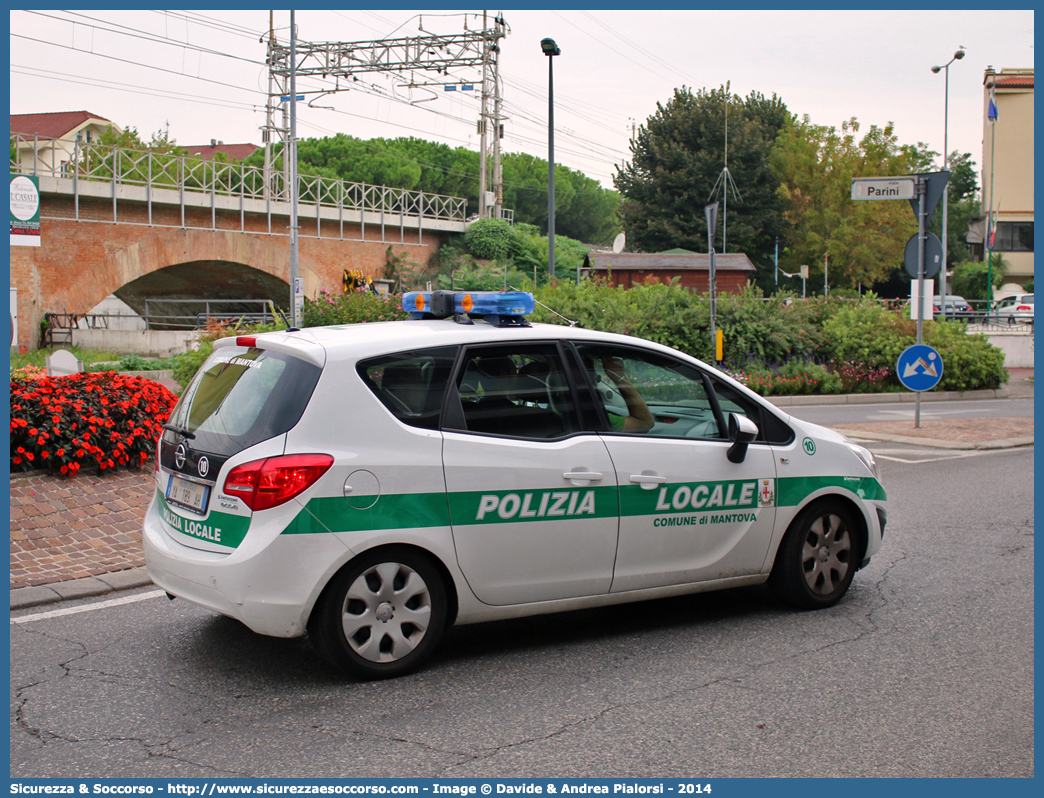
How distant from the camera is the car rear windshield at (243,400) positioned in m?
4.36

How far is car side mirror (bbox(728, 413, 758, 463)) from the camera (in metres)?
5.15

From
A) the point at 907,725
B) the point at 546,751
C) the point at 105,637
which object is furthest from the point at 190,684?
the point at 907,725

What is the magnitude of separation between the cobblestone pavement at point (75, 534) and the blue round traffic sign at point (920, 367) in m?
9.36

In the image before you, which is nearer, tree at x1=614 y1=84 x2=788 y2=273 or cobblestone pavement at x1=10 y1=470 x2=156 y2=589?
cobblestone pavement at x1=10 y1=470 x2=156 y2=589

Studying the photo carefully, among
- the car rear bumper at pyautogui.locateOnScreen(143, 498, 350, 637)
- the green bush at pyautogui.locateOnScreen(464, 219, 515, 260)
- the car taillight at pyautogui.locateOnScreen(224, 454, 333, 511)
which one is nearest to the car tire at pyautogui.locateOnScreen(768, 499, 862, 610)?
the car rear bumper at pyautogui.locateOnScreen(143, 498, 350, 637)

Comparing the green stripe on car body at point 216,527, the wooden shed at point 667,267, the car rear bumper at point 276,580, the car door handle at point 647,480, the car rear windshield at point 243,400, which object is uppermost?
the wooden shed at point 667,267

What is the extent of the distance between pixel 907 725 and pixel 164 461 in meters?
3.46

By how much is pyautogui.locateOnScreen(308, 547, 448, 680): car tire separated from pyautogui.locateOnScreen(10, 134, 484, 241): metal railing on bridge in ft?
85.8

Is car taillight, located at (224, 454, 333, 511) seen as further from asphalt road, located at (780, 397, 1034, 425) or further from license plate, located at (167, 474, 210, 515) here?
asphalt road, located at (780, 397, 1034, 425)

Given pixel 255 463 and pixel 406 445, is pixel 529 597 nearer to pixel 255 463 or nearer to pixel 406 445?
pixel 406 445

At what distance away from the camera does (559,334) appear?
5031 mm

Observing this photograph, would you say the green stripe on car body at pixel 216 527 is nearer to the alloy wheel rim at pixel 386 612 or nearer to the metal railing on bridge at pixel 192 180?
the alloy wheel rim at pixel 386 612

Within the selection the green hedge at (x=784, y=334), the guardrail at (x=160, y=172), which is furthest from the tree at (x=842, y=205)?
the green hedge at (x=784, y=334)

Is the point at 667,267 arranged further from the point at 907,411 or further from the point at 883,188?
the point at 883,188
